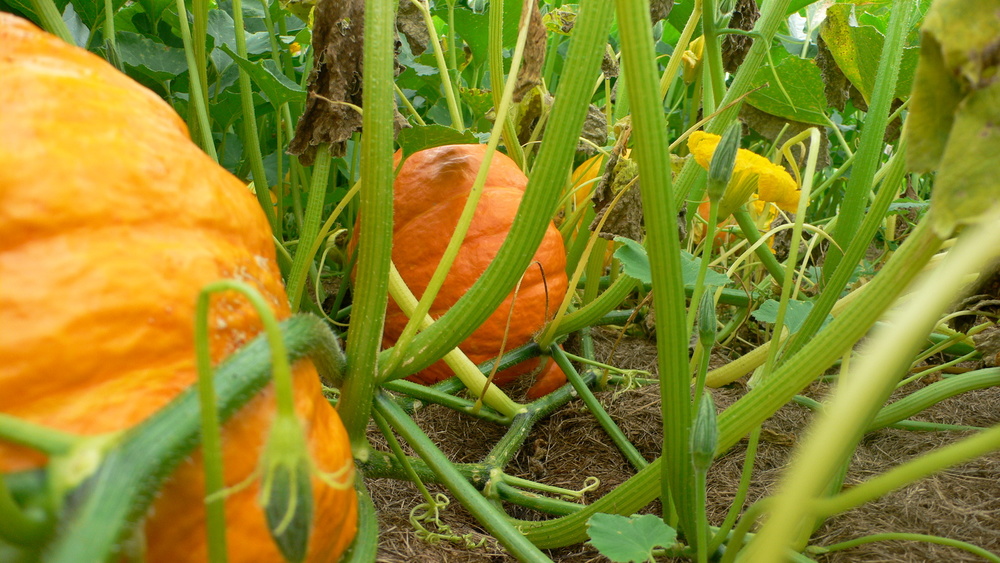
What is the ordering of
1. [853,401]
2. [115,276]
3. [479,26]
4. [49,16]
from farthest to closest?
[479,26] → [49,16] → [115,276] → [853,401]

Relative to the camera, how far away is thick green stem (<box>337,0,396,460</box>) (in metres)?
0.73

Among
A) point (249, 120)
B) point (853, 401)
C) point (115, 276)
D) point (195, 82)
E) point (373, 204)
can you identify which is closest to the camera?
point (853, 401)

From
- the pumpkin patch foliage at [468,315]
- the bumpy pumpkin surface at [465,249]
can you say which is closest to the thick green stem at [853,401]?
the pumpkin patch foliage at [468,315]

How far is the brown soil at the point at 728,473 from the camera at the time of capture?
0.81 m

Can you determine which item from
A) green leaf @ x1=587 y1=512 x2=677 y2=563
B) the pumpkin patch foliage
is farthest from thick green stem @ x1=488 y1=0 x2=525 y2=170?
green leaf @ x1=587 y1=512 x2=677 y2=563

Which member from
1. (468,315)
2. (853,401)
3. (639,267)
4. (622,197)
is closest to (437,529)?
(468,315)

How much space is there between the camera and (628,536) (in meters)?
0.65

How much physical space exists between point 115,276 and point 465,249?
744 mm

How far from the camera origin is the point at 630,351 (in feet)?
4.64

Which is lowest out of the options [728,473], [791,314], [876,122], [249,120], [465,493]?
[728,473]

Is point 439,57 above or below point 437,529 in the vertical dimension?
above

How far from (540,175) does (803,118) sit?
2.77ft

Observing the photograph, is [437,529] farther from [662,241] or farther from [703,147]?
[703,147]

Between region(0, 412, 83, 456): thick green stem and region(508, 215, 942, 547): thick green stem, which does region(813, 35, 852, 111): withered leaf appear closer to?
region(508, 215, 942, 547): thick green stem
